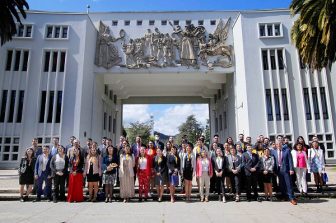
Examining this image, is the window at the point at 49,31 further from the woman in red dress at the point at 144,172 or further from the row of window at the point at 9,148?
the woman in red dress at the point at 144,172

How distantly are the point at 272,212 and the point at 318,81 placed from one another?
17535 mm

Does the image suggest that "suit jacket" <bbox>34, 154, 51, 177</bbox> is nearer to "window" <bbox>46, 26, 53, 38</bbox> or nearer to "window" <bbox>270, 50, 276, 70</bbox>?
"window" <bbox>46, 26, 53, 38</bbox>

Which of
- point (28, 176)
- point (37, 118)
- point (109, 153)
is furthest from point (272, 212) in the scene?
point (37, 118)

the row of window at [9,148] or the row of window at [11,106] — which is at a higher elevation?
the row of window at [11,106]

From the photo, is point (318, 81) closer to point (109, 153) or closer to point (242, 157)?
point (242, 157)

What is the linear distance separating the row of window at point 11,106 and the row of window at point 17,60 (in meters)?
1.97

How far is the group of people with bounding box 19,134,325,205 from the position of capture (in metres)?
9.48

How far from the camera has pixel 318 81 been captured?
70.6ft

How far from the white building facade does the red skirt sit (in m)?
11.9

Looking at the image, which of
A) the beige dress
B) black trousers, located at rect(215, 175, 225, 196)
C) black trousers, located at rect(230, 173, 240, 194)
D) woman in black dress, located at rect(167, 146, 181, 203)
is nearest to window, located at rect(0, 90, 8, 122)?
the beige dress

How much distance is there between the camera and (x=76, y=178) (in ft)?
31.2

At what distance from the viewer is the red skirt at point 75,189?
9391 mm

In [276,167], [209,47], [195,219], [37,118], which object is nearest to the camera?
[195,219]

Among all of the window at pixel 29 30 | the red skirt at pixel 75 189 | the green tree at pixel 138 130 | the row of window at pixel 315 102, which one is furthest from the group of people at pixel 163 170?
the green tree at pixel 138 130
